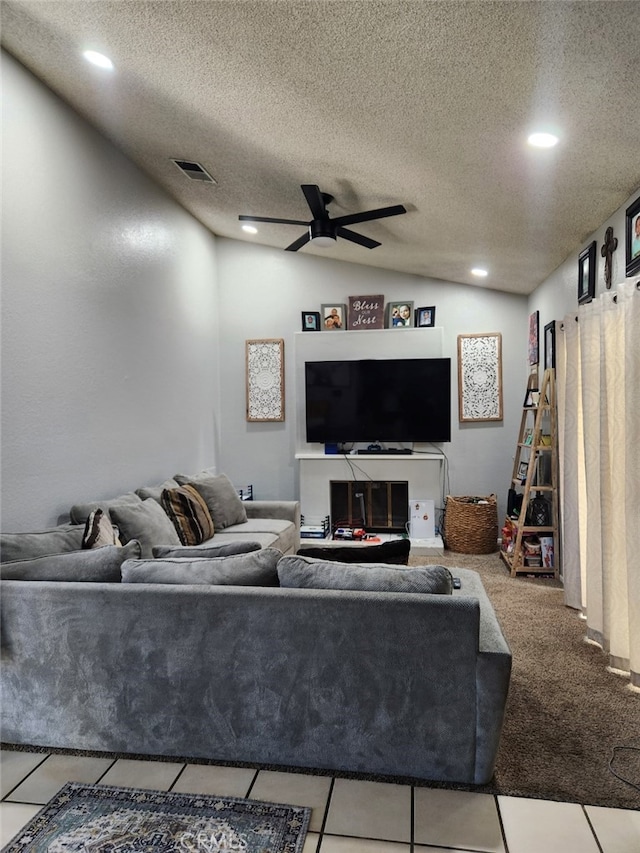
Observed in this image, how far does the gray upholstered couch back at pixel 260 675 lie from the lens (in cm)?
197

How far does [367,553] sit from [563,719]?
1104mm

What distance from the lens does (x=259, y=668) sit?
2.08 meters

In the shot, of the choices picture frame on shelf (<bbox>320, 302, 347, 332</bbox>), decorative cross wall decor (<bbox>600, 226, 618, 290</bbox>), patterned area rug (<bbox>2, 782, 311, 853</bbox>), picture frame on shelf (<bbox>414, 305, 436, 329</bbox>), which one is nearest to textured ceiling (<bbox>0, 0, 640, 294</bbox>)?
decorative cross wall decor (<bbox>600, 226, 618, 290</bbox>)

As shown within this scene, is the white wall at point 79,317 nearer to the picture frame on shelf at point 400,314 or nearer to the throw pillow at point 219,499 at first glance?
the throw pillow at point 219,499

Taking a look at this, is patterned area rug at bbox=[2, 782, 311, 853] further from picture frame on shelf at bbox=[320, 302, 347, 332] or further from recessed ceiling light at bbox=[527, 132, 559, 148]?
picture frame on shelf at bbox=[320, 302, 347, 332]

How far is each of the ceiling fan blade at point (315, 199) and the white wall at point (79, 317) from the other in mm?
1392

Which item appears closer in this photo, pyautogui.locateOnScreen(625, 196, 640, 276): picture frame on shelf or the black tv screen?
pyautogui.locateOnScreen(625, 196, 640, 276): picture frame on shelf

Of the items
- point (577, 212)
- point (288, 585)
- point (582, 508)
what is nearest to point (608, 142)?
point (577, 212)

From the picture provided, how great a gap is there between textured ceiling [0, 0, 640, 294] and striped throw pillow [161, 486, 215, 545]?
2.42 meters

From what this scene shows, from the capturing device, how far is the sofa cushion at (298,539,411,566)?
246 cm

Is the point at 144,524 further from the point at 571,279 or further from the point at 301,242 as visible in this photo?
the point at 571,279

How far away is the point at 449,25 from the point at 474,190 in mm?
1561

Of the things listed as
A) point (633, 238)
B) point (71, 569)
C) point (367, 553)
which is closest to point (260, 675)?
point (367, 553)

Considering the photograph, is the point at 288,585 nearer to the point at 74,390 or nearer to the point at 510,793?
the point at 510,793
